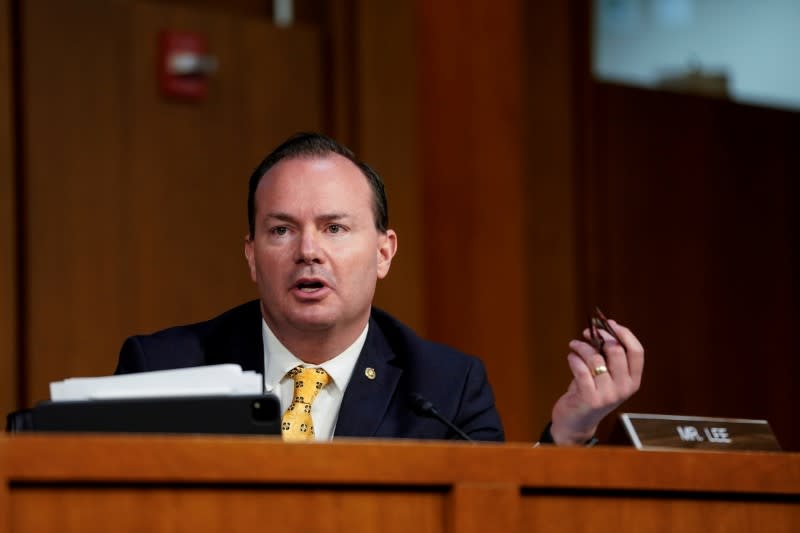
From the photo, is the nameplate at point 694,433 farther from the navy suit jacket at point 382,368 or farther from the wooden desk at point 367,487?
the navy suit jacket at point 382,368

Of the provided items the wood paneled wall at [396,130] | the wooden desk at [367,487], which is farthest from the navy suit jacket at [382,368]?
the wood paneled wall at [396,130]

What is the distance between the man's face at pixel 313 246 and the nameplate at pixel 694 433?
0.55 m

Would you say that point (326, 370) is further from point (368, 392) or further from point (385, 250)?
point (385, 250)

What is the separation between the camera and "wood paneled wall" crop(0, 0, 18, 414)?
10.6 ft

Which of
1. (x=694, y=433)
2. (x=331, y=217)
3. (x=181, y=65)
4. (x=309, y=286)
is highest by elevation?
(x=181, y=65)

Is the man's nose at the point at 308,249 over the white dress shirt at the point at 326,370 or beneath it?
over

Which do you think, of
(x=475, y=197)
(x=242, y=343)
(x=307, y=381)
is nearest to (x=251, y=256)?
(x=242, y=343)

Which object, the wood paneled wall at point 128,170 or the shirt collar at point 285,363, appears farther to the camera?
the wood paneled wall at point 128,170

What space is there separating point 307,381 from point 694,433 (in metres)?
0.67

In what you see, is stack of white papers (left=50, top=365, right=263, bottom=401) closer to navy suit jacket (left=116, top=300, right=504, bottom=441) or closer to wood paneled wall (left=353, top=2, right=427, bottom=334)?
navy suit jacket (left=116, top=300, right=504, bottom=441)

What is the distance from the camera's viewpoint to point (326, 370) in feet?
→ 7.64

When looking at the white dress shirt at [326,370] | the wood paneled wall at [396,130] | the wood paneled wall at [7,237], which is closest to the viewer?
the white dress shirt at [326,370]

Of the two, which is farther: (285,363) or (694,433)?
(285,363)

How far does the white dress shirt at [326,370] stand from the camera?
2291 mm
